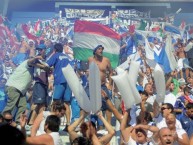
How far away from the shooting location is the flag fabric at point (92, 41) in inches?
334

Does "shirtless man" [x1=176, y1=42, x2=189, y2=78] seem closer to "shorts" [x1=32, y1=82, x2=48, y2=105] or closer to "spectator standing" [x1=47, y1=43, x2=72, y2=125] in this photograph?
"spectator standing" [x1=47, y1=43, x2=72, y2=125]

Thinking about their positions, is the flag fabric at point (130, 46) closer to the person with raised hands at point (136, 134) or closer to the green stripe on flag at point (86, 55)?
the green stripe on flag at point (86, 55)

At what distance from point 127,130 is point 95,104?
0.48m

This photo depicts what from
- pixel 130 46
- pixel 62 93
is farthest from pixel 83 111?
pixel 130 46

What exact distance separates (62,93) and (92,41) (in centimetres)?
176

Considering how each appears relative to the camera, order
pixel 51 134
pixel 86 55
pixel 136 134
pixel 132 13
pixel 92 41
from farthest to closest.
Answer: pixel 132 13 < pixel 92 41 < pixel 86 55 < pixel 136 134 < pixel 51 134

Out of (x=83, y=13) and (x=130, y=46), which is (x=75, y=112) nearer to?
(x=130, y=46)

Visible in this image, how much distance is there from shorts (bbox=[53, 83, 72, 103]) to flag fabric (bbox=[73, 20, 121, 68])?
4.39 feet

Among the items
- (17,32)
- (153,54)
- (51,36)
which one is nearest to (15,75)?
(153,54)

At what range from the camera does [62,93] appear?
23.6 feet

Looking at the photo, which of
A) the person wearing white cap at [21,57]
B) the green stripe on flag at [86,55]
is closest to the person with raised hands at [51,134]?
the green stripe on flag at [86,55]

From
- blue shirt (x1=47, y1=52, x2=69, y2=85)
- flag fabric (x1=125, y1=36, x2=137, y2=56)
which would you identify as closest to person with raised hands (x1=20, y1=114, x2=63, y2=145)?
blue shirt (x1=47, y1=52, x2=69, y2=85)

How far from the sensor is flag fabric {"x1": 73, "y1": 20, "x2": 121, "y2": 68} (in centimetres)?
849

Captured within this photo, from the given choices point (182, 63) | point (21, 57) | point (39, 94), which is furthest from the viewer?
point (21, 57)
